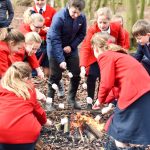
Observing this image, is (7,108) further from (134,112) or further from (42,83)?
(42,83)

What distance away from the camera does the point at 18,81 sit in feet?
14.1

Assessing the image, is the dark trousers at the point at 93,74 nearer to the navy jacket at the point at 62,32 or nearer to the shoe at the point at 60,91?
the navy jacket at the point at 62,32

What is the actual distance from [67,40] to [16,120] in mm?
2657

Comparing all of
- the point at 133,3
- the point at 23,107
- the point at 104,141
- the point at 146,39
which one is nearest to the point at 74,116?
the point at 104,141

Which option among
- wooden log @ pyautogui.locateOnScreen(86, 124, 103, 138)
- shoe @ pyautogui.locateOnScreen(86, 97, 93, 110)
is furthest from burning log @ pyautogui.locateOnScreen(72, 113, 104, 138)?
shoe @ pyautogui.locateOnScreen(86, 97, 93, 110)

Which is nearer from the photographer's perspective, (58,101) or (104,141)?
(104,141)

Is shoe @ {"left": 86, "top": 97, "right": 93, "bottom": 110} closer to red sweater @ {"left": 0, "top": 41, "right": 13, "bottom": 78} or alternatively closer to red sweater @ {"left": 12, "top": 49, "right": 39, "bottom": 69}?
red sweater @ {"left": 12, "top": 49, "right": 39, "bottom": 69}

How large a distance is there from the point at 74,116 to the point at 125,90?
77.6 inches

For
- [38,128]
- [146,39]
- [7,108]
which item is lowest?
[38,128]

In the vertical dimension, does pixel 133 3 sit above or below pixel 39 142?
above

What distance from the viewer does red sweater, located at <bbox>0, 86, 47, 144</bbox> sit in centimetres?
410

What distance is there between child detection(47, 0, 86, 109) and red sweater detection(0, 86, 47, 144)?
6.79 ft

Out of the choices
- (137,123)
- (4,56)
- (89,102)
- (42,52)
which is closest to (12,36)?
(4,56)

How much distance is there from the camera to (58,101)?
7145 millimetres
